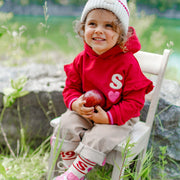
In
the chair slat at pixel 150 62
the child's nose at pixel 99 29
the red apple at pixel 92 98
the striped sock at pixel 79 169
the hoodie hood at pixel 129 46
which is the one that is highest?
the child's nose at pixel 99 29

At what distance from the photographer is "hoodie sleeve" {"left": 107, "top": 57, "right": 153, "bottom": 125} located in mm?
1293

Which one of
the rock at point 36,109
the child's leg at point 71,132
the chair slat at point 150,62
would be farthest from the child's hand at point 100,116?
the rock at point 36,109

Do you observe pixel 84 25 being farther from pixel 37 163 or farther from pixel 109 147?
pixel 37 163

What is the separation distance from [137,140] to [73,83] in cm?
46

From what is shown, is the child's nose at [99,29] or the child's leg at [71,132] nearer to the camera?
the child's nose at [99,29]

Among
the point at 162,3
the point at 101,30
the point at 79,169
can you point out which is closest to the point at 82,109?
the point at 79,169

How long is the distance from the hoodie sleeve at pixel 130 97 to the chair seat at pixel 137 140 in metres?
0.12

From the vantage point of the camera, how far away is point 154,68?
59.5 inches

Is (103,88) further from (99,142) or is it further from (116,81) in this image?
(99,142)

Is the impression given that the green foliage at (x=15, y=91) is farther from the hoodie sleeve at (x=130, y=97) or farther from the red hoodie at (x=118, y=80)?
the hoodie sleeve at (x=130, y=97)

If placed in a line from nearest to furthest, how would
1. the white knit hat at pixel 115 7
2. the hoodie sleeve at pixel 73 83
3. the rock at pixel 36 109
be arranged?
the white knit hat at pixel 115 7
the hoodie sleeve at pixel 73 83
the rock at pixel 36 109

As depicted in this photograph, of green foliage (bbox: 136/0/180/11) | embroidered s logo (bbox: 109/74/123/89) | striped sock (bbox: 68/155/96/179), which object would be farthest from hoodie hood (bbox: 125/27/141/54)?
green foliage (bbox: 136/0/180/11)

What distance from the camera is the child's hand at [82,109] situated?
Answer: 1.31 m

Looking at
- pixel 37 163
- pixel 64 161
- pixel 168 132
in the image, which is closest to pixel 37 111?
pixel 37 163
